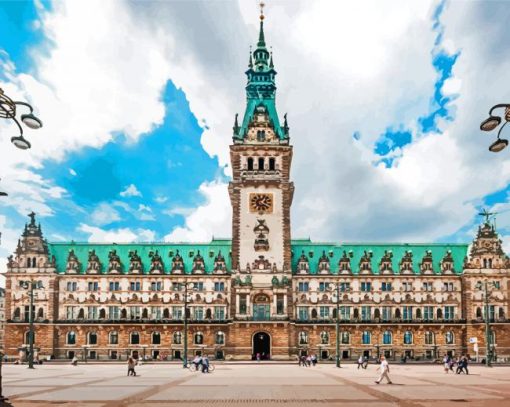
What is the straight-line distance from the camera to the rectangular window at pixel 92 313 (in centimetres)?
10875

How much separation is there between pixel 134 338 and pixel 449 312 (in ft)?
179

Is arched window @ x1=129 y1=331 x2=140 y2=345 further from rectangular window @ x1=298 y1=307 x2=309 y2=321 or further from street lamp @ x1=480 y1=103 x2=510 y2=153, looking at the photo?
street lamp @ x1=480 y1=103 x2=510 y2=153

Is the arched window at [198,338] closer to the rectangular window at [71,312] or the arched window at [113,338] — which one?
the arched window at [113,338]

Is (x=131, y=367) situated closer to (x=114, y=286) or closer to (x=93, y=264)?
(x=114, y=286)

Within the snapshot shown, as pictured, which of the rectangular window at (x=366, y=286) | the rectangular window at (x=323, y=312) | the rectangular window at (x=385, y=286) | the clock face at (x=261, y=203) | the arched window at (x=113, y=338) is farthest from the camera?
the rectangular window at (x=385, y=286)

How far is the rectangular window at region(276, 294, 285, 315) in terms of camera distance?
104 metres

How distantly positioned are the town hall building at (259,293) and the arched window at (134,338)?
0.56ft

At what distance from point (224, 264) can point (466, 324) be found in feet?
140

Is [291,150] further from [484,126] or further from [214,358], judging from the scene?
[484,126]

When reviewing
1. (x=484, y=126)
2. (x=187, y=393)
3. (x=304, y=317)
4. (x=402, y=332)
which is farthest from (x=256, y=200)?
(x=484, y=126)

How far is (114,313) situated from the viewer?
109 meters

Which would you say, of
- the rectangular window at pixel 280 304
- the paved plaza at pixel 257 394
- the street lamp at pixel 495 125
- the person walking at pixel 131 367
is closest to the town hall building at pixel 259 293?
the rectangular window at pixel 280 304

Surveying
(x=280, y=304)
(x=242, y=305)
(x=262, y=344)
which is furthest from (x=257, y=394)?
(x=262, y=344)

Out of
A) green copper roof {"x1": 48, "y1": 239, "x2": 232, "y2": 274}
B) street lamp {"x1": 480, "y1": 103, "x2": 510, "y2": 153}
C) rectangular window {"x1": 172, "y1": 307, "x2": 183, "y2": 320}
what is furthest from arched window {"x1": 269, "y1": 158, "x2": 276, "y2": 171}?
street lamp {"x1": 480, "y1": 103, "x2": 510, "y2": 153}
